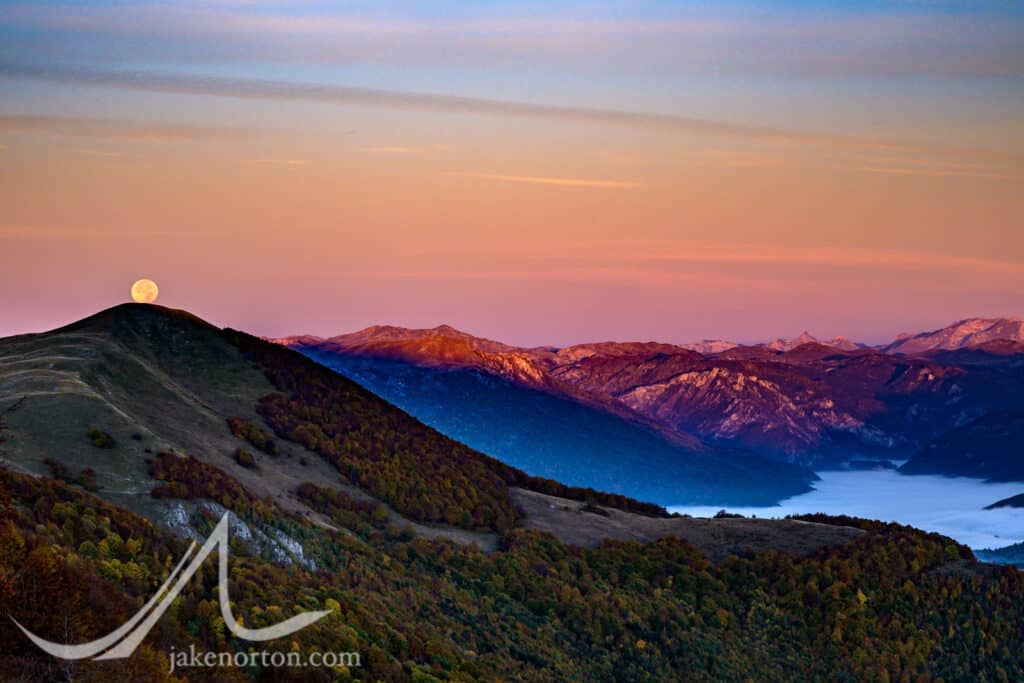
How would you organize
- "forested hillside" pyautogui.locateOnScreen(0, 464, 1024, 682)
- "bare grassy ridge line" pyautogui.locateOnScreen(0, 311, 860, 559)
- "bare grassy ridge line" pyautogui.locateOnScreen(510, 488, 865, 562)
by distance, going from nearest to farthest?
"forested hillside" pyautogui.locateOnScreen(0, 464, 1024, 682) → "bare grassy ridge line" pyautogui.locateOnScreen(0, 311, 860, 559) → "bare grassy ridge line" pyautogui.locateOnScreen(510, 488, 865, 562)

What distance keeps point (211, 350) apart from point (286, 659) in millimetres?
102786

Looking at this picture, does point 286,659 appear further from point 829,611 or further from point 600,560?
point 829,611

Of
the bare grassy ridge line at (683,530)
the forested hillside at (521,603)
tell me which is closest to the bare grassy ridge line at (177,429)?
the bare grassy ridge line at (683,530)

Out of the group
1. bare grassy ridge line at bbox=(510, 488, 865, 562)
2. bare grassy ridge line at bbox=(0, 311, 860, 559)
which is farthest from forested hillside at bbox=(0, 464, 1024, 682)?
bare grassy ridge line at bbox=(0, 311, 860, 559)

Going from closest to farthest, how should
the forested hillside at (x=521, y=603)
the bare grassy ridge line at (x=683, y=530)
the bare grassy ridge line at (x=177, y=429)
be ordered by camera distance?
the forested hillside at (x=521, y=603)
the bare grassy ridge line at (x=177, y=429)
the bare grassy ridge line at (x=683, y=530)

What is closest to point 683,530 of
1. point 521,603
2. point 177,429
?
point 521,603

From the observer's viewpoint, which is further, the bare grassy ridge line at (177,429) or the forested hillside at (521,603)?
the bare grassy ridge line at (177,429)

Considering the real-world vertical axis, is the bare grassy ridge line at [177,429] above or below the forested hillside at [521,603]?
above

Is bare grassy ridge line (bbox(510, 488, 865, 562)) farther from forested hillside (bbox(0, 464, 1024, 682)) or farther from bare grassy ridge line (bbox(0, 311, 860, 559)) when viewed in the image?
forested hillside (bbox(0, 464, 1024, 682))

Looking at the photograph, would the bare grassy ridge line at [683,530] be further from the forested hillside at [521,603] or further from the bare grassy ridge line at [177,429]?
the forested hillside at [521,603]

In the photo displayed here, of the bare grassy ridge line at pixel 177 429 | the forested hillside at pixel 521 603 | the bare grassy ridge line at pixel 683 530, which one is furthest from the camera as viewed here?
the bare grassy ridge line at pixel 683 530

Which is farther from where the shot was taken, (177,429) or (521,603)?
(521,603)

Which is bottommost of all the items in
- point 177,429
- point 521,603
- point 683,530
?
point 521,603

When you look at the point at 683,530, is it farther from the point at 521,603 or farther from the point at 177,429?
the point at 177,429
